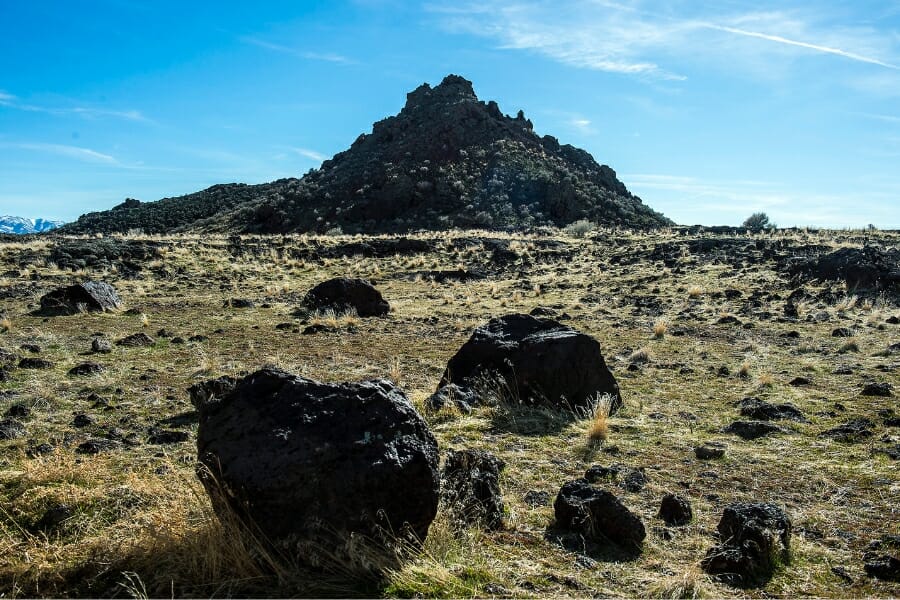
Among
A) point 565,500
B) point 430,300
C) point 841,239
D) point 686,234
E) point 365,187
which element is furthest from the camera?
point 365,187

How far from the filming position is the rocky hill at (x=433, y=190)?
64.4m

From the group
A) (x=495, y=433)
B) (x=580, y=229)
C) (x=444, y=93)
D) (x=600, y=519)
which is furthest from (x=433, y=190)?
(x=600, y=519)

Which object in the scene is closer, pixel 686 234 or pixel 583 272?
pixel 583 272

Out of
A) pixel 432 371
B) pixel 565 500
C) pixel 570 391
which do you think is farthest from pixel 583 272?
pixel 565 500

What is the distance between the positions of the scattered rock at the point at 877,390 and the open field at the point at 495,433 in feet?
0.64

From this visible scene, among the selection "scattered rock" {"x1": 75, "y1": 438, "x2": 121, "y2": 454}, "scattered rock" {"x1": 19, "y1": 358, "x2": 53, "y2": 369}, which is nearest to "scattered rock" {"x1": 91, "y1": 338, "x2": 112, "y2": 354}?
"scattered rock" {"x1": 19, "y1": 358, "x2": 53, "y2": 369}

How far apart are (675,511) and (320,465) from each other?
3031 mm

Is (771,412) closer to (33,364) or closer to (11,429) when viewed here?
(11,429)

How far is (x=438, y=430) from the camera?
759cm

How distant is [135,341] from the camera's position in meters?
13.4

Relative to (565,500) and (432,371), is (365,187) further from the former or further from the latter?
(565,500)

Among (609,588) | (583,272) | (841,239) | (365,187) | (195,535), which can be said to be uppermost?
(365,187)

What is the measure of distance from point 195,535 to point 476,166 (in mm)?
70947

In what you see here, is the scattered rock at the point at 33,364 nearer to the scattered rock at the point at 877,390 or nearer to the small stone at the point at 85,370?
the small stone at the point at 85,370
